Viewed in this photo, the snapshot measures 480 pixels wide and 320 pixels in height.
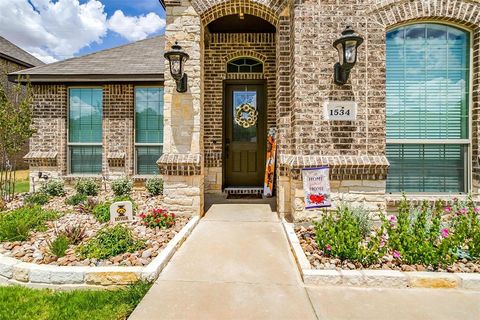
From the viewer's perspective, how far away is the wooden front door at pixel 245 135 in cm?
655

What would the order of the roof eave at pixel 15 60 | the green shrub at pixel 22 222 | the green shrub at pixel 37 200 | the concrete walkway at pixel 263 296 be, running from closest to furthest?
the concrete walkway at pixel 263 296 → the green shrub at pixel 22 222 → the green shrub at pixel 37 200 → the roof eave at pixel 15 60

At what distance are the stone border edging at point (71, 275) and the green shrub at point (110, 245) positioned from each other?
336 mm

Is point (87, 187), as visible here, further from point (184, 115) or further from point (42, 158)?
point (184, 115)

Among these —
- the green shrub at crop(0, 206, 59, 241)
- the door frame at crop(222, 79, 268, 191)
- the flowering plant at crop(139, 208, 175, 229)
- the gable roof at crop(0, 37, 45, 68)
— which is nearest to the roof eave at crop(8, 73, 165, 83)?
the door frame at crop(222, 79, 268, 191)

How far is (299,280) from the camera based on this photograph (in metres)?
2.67

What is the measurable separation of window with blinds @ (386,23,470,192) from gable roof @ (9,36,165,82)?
17.7 ft

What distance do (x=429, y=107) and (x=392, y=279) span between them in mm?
3188

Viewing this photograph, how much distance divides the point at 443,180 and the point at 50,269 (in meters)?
5.65

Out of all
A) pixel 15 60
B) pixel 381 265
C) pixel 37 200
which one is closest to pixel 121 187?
pixel 37 200

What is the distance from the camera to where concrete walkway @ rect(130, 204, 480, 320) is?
2143mm

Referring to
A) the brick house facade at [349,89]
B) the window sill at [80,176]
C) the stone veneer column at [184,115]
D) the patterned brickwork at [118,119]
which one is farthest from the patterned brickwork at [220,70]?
the window sill at [80,176]

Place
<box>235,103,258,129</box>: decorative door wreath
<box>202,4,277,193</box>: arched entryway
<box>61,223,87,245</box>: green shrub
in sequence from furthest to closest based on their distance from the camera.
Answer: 1. <box>235,103,258,129</box>: decorative door wreath
2. <box>202,4,277,193</box>: arched entryway
3. <box>61,223,87,245</box>: green shrub

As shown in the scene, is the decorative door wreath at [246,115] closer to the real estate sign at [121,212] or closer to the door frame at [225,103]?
the door frame at [225,103]

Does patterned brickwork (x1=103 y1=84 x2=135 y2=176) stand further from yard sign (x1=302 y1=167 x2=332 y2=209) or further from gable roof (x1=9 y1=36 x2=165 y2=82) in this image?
yard sign (x1=302 y1=167 x2=332 y2=209)
